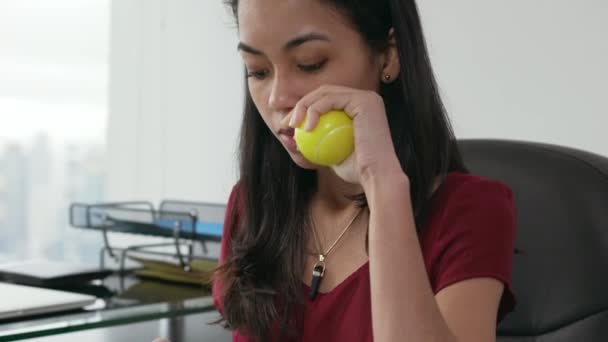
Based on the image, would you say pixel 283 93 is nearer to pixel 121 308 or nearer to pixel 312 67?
pixel 312 67

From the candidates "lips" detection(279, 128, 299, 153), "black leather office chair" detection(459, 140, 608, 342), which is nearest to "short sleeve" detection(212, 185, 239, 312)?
"lips" detection(279, 128, 299, 153)

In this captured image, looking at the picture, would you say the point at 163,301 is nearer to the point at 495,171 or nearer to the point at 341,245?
the point at 341,245

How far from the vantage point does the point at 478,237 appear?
106 cm

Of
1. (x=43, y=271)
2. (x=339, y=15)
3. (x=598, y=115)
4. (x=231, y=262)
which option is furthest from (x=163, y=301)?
(x=598, y=115)

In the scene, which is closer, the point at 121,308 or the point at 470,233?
the point at 470,233

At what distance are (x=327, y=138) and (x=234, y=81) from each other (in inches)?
72.5

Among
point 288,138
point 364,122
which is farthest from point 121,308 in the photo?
point 364,122

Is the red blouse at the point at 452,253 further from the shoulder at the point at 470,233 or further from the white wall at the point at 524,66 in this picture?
the white wall at the point at 524,66

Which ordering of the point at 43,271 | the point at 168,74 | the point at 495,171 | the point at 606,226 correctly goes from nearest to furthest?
the point at 606,226
the point at 495,171
the point at 43,271
the point at 168,74

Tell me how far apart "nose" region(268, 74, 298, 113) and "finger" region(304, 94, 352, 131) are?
5 cm

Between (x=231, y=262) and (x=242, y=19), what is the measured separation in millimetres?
408

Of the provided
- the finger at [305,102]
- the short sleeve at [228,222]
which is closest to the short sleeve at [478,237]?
the finger at [305,102]

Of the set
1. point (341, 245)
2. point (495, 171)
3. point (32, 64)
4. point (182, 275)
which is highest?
point (32, 64)

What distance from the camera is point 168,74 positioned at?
299 cm
